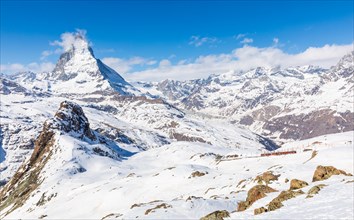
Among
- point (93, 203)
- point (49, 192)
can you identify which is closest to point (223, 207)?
point (93, 203)

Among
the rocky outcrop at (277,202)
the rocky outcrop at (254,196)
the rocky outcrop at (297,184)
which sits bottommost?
the rocky outcrop at (254,196)

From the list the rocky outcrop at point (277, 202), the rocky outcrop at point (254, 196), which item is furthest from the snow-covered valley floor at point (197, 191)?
the rocky outcrop at point (254, 196)

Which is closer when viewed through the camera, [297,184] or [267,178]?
[297,184]

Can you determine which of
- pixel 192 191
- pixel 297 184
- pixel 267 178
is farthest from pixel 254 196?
pixel 192 191

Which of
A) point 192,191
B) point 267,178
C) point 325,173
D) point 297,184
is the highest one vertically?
point 325,173

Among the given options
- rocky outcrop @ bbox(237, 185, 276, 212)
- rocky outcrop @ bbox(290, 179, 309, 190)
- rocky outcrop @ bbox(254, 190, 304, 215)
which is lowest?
rocky outcrop @ bbox(237, 185, 276, 212)

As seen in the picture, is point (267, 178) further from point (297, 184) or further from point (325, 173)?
point (297, 184)

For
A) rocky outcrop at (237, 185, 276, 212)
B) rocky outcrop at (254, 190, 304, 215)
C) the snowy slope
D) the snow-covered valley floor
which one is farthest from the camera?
rocky outcrop at (237, 185, 276, 212)

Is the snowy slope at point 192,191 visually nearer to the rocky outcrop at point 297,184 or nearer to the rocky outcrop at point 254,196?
the rocky outcrop at point 297,184

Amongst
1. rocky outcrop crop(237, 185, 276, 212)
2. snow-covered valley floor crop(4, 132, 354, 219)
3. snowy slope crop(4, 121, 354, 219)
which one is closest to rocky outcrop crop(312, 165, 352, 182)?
snow-covered valley floor crop(4, 132, 354, 219)

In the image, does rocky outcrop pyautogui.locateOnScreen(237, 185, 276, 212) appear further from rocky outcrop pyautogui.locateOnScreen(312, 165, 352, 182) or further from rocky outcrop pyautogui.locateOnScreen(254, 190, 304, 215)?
rocky outcrop pyautogui.locateOnScreen(312, 165, 352, 182)

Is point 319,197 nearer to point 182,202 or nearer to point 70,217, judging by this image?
point 182,202

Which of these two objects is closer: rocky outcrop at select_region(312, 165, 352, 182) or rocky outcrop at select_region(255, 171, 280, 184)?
rocky outcrop at select_region(312, 165, 352, 182)

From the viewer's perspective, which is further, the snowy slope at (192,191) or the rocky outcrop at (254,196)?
the rocky outcrop at (254,196)
